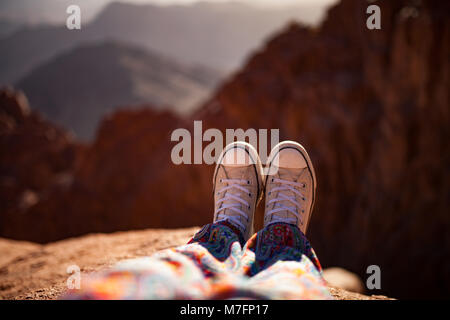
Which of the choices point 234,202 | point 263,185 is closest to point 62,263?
point 234,202

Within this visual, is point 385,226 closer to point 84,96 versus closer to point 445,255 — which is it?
point 445,255

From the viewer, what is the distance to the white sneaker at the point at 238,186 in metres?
1.95

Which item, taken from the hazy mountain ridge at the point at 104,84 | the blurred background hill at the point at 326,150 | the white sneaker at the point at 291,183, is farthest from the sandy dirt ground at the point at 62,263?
the hazy mountain ridge at the point at 104,84

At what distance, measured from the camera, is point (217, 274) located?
1171 mm

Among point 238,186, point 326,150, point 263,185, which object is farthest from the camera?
point 326,150

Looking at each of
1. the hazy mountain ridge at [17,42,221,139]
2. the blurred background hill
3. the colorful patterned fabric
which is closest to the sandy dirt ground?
the colorful patterned fabric

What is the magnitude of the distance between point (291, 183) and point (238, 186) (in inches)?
15.4

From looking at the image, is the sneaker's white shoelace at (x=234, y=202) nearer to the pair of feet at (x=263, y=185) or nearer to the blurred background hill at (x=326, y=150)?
the pair of feet at (x=263, y=185)

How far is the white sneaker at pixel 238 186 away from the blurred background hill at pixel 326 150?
443 centimetres

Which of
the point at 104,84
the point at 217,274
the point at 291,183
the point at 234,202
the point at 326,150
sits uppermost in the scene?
the point at 104,84

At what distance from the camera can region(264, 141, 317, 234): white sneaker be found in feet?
6.55

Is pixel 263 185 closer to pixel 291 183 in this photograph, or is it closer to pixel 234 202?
pixel 291 183

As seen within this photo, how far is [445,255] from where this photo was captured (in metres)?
5.00

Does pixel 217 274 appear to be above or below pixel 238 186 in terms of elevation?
below
